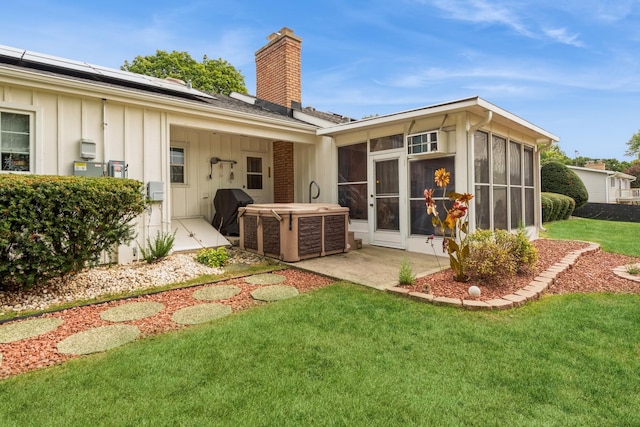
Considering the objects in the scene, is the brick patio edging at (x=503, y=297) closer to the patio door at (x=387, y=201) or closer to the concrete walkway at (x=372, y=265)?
the concrete walkway at (x=372, y=265)

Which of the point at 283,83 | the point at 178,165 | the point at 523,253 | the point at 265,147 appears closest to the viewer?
the point at 523,253

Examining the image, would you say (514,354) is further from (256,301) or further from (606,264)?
(606,264)

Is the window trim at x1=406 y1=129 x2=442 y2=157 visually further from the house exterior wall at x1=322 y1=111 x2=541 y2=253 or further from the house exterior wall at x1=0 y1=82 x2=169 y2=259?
the house exterior wall at x1=0 y1=82 x2=169 y2=259

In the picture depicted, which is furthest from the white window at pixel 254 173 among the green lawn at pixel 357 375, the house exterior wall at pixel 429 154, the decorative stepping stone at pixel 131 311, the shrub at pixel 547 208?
the shrub at pixel 547 208

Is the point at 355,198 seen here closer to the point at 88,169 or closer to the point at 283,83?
the point at 283,83

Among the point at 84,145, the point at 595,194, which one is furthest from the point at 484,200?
the point at 595,194

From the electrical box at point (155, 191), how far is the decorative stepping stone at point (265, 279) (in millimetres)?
2328

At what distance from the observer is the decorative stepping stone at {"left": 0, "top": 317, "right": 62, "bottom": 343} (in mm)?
2695

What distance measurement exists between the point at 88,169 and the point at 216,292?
9.58 ft

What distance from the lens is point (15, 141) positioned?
4477 millimetres

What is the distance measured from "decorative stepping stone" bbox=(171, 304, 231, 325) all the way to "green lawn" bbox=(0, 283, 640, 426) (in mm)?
234

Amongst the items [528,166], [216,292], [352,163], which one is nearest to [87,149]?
[216,292]

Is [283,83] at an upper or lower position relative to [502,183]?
upper

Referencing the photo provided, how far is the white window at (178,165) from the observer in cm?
740
